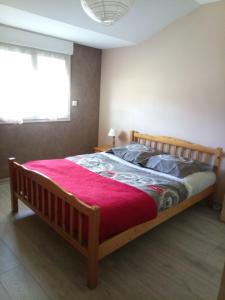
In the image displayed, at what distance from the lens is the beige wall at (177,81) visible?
119 inches

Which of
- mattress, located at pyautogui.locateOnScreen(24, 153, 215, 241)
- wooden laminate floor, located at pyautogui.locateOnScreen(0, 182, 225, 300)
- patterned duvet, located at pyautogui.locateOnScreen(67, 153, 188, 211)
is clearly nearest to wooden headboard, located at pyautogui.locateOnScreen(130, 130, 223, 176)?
mattress, located at pyautogui.locateOnScreen(24, 153, 215, 241)

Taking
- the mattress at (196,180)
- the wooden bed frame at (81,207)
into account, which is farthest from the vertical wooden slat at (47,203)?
the mattress at (196,180)

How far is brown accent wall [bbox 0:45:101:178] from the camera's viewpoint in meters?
3.69

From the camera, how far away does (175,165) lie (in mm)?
2957

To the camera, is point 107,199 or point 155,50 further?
point 155,50

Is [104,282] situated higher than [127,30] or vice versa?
[127,30]

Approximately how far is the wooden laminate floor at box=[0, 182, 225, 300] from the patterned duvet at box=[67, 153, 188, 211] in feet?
1.49

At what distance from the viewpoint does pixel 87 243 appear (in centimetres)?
182

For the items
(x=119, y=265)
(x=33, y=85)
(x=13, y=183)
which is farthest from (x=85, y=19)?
(x=119, y=265)

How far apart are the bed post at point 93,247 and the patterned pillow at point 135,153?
1.69m

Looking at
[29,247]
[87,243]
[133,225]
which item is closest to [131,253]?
[133,225]

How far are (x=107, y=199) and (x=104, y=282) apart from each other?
2.15 feet

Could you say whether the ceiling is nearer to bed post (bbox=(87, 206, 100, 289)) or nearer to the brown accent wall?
the brown accent wall

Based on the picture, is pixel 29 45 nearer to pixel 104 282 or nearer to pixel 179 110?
pixel 179 110
